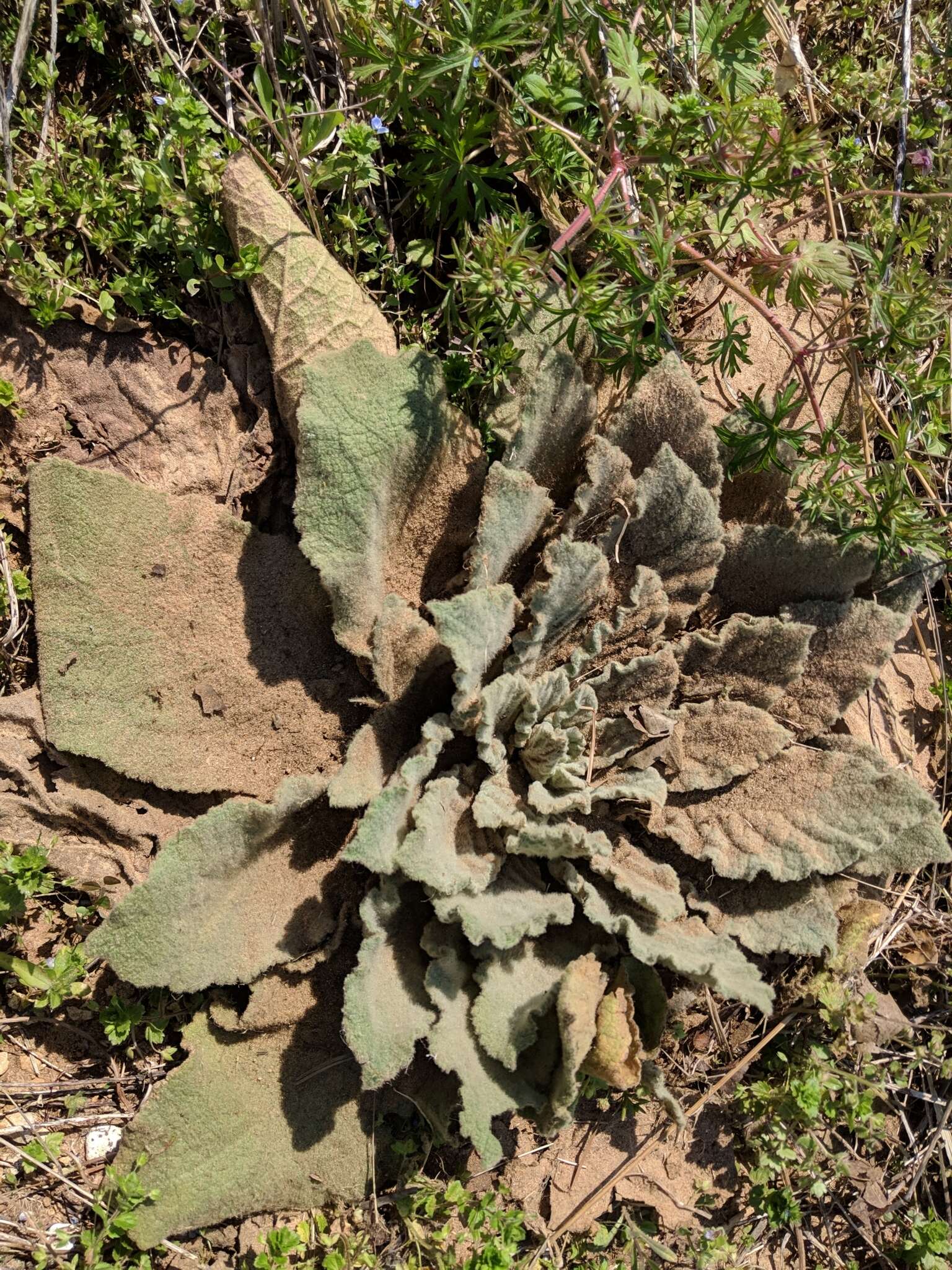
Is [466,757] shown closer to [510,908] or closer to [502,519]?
[510,908]

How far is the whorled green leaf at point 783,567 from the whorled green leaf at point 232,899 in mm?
1270

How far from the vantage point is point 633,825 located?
101 inches

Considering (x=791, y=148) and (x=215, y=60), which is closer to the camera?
(x=791, y=148)

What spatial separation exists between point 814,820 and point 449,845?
997 millimetres

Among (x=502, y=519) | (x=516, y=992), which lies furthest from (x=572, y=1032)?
(x=502, y=519)

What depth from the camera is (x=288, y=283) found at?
7.48ft

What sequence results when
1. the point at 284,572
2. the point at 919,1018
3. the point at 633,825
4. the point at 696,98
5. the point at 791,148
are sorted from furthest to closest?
the point at 919,1018, the point at 633,825, the point at 284,572, the point at 696,98, the point at 791,148

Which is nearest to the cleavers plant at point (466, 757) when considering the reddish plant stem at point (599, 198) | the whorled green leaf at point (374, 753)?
the whorled green leaf at point (374, 753)

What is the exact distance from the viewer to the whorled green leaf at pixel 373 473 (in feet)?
7.18

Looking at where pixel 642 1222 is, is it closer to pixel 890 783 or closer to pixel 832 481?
pixel 890 783

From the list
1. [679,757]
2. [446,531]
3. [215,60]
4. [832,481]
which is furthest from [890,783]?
[215,60]

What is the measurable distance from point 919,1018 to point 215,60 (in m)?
3.55

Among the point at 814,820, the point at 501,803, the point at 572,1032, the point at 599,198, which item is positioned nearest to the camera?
the point at 572,1032

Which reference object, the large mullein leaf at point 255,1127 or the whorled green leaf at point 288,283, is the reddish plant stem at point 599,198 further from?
the large mullein leaf at point 255,1127
